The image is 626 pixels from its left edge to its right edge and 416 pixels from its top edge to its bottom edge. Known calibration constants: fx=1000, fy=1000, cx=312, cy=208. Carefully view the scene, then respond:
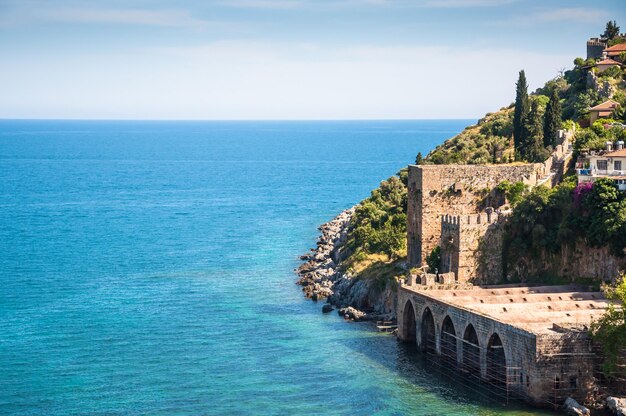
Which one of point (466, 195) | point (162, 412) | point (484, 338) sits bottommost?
point (162, 412)

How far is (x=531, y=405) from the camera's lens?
54344 millimetres

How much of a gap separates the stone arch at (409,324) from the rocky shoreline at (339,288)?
15.6ft

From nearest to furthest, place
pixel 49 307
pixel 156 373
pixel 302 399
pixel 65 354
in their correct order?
pixel 302 399 → pixel 156 373 → pixel 65 354 → pixel 49 307

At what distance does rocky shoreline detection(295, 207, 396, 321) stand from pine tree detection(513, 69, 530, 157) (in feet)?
62.1

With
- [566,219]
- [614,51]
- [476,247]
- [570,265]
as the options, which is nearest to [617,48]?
[614,51]

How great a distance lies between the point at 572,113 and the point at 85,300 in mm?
50723

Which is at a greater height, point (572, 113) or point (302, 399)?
point (572, 113)

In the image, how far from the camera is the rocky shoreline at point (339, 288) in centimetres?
7762

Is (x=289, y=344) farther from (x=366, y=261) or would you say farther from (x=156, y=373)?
(x=366, y=261)

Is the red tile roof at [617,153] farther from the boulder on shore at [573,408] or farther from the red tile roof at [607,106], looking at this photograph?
the boulder on shore at [573,408]

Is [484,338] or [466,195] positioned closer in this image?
[484,338]

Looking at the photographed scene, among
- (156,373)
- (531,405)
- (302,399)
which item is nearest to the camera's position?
(531,405)

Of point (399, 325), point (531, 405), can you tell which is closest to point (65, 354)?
point (399, 325)

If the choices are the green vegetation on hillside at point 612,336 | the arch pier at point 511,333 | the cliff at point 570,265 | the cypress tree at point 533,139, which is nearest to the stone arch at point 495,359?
the arch pier at point 511,333
